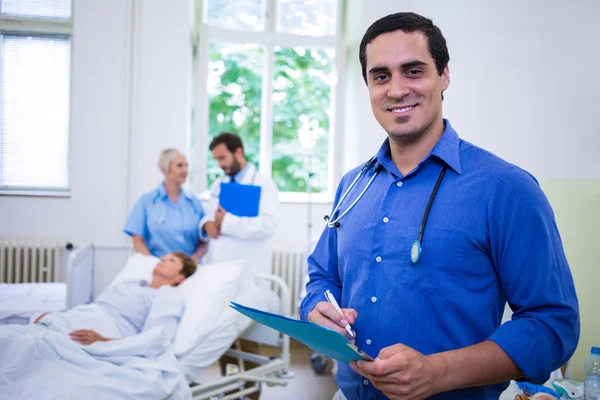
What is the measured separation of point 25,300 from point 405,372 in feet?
6.95

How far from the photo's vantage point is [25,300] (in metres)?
2.39

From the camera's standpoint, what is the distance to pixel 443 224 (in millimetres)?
935

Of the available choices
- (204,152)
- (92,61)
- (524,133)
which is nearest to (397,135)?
(524,133)

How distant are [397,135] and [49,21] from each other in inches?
81.4

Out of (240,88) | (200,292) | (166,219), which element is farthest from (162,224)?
(240,88)

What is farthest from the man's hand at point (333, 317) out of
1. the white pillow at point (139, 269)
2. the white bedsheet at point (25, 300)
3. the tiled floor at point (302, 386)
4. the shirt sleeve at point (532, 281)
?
the tiled floor at point (302, 386)

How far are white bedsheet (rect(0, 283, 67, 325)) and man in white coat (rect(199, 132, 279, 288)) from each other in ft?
3.25

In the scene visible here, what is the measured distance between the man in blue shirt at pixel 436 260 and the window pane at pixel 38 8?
1.80 meters

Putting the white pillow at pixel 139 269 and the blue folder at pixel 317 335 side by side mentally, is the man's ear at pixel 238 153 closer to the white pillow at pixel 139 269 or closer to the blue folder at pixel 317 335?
the white pillow at pixel 139 269

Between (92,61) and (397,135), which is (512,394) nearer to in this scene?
(397,135)

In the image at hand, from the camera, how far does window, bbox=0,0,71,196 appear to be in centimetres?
220

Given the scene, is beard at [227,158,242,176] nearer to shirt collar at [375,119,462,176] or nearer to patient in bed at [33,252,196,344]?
patient in bed at [33,252,196,344]

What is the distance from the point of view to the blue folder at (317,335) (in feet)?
2.50

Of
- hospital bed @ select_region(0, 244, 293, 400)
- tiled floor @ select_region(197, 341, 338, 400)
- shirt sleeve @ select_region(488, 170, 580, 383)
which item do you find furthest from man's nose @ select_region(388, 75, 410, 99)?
tiled floor @ select_region(197, 341, 338, 400)
